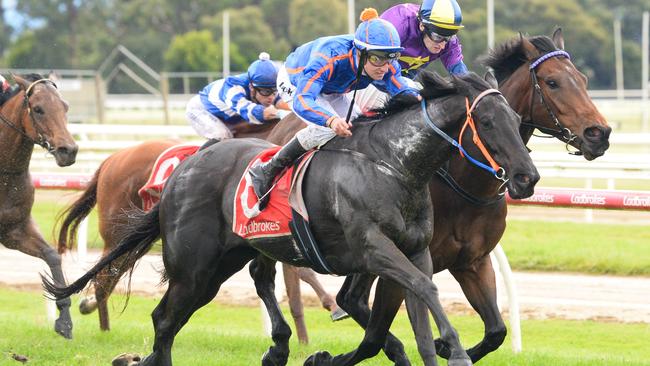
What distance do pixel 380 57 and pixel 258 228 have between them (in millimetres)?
1051

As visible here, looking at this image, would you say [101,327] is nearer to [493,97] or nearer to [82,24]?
[493,97]

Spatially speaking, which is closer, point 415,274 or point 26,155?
point 415,274

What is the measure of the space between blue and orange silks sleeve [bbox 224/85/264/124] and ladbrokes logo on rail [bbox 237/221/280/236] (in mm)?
2105

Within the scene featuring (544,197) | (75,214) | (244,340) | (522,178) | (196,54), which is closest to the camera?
(522,178)

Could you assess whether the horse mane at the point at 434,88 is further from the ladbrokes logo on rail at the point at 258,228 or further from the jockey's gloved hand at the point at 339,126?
the ladbrokes logo on rail at the point at 258,228

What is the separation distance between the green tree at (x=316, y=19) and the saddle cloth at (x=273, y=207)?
3367 cm

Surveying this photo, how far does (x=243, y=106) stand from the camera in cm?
751

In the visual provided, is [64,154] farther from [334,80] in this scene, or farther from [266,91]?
[334,80]

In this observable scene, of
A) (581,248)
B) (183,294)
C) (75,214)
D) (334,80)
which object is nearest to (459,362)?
(334,80)

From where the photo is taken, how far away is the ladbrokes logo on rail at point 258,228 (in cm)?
535

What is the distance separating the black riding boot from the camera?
5.29m

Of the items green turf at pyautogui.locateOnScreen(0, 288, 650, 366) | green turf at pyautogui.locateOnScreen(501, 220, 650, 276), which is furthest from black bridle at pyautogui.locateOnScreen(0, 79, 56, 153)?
green turf at pyautogui.locateOnScreen(501, 220, 650, 276)

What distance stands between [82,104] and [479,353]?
2017 cm

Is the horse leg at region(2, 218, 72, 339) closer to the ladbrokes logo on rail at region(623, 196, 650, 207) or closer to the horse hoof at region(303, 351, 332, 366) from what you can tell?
the horse hoof at region(303, 351, 332, 366)
